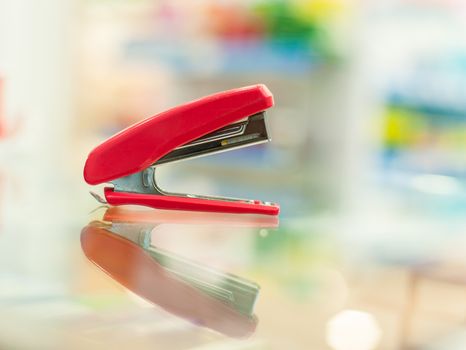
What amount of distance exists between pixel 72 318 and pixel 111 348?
0.05 meters

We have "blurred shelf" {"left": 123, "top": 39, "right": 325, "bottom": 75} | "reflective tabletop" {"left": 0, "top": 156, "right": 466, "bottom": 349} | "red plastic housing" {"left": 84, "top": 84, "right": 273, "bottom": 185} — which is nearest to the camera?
"reflective tabletop" {"left": 0, "top": 156, "right": 466, "bottom": 349}

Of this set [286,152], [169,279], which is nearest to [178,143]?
[169,279]

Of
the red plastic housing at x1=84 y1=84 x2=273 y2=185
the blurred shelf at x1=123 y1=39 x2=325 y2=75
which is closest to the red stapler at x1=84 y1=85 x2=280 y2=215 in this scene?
the red plastic housing at x1=84 y1=84 x2=273 y2=185

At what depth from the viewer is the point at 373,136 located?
2043mm

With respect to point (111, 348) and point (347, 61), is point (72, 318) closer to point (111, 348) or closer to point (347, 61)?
point (111, 348)

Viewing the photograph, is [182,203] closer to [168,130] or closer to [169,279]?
[168,130]

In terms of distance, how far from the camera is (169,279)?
404 millimetres

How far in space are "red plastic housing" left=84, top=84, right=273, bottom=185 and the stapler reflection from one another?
0.19ft

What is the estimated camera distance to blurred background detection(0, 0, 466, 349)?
358 mm

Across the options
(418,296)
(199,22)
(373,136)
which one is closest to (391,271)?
(418,296)

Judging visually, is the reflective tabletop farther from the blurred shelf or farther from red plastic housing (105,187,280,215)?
the blurred shelf

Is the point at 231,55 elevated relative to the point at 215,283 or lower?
elevated

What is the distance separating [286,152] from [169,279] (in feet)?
6.00

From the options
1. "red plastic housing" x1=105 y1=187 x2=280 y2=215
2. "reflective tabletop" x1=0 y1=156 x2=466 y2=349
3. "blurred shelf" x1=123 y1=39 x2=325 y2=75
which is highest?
"blurred shelf" x1=123 y1=39 x2=325 y2=75
